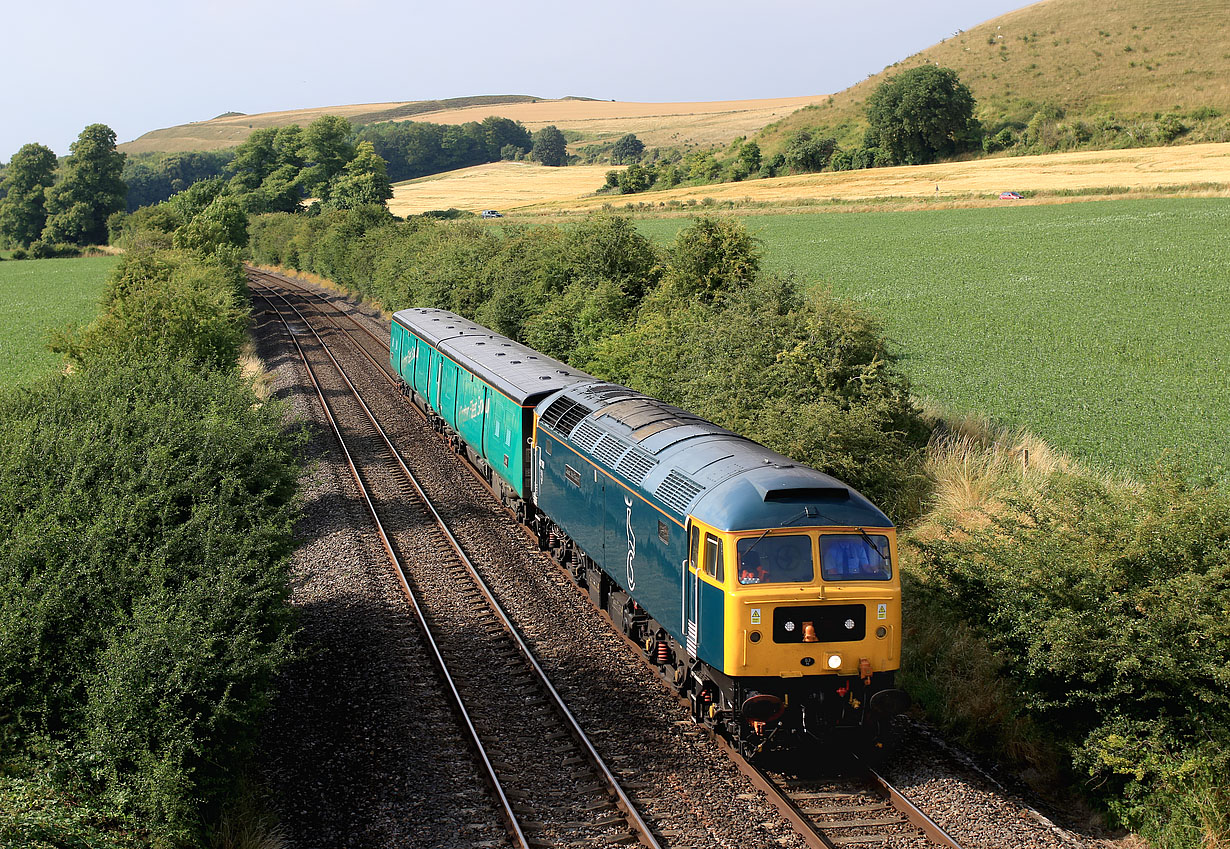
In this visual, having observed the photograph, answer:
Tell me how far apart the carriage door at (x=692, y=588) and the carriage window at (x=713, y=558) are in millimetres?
167

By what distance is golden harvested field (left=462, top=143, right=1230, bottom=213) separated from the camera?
176 feet

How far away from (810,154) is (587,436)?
8208 cm

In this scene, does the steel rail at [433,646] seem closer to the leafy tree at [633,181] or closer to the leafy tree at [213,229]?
the leafy tree at [213,229]

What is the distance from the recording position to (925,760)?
10008mm

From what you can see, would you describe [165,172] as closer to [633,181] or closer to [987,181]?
[633,181]

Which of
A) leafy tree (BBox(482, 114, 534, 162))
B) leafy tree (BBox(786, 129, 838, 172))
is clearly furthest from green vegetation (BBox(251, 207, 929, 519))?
leafy tree (BBox(482, 114, 534, 162))

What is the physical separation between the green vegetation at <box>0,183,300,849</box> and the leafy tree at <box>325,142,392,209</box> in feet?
236

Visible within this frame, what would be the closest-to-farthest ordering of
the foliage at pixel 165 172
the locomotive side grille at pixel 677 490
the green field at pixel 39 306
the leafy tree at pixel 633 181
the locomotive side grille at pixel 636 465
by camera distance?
the locomotive side grille at pixel 677 490, the locomotive side grille at pixel 636 465, the green field at pixel 39 306, the leafy tree at pixel 633 181, the foliage at pixel 165 172

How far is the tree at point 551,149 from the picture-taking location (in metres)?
147

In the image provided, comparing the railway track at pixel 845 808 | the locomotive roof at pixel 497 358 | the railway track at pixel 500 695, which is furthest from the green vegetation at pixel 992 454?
the railway track at pixel 500 695

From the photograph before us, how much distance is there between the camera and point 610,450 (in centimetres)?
1273

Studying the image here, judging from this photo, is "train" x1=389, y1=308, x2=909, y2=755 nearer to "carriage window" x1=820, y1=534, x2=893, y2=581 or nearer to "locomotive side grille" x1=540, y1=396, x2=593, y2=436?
"carriage window" x1=820, y1=534, x2=893, y2=581

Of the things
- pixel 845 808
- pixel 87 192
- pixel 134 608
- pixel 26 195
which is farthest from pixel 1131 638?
pixel 26 195

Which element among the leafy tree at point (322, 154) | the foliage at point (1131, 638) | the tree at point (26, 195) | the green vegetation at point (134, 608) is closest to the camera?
the green vegetation at point (134, 608)
